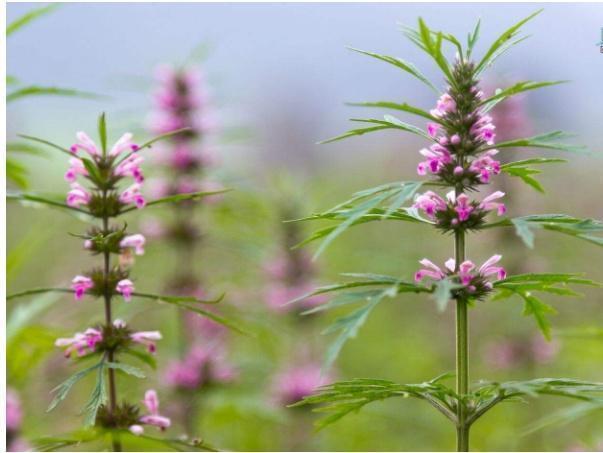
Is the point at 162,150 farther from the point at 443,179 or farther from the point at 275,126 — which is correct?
the point at 275,126

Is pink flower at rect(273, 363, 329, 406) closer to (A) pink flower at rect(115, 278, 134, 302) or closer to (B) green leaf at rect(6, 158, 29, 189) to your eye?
(B) green leaf at rect(6, 158, 29, 189)

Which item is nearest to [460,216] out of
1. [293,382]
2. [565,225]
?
[565,225]

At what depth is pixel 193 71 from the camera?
13.1 ft

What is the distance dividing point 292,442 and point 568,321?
275 centimetres

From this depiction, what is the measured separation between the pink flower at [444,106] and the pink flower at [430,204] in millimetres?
177

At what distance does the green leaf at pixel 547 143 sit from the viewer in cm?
163

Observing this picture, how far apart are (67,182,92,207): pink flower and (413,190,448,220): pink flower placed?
79 centimetres

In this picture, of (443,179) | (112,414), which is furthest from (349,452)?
(443,179)

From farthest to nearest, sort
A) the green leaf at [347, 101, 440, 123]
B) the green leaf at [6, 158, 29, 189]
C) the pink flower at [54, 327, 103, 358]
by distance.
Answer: the green leaf at [6, 158, 29, 189], the pink flower at [54, 327, 103, 358], the green leaf at [347, 101, 440, 123]

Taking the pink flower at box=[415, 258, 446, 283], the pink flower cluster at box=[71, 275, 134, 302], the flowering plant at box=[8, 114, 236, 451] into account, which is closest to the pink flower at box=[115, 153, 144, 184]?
the flowering plant at box=[8, 114, 236, 451]

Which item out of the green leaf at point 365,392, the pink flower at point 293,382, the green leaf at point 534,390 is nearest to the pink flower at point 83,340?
the green leaf at point 365,392

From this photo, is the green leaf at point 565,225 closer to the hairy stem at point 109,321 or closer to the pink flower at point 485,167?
the pink flower at point 485,167

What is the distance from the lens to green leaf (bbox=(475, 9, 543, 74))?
1.69m

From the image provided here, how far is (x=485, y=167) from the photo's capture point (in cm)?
180
